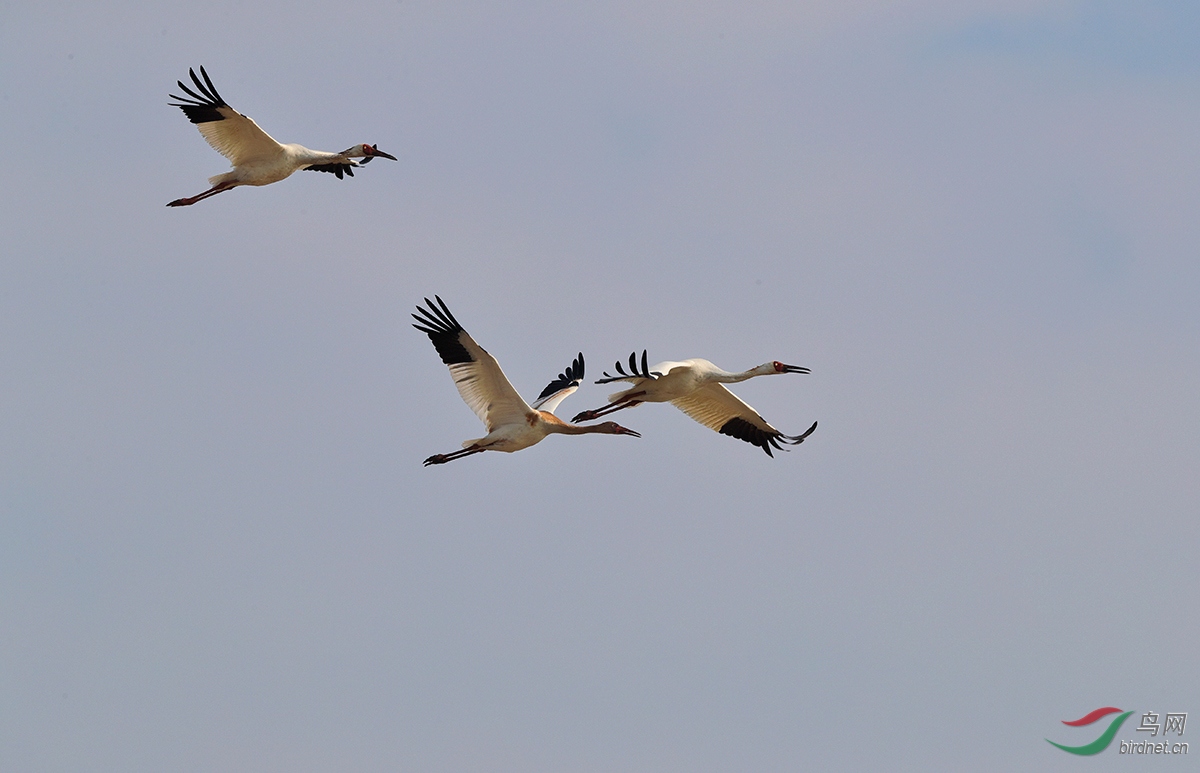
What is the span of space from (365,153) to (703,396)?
658 cm

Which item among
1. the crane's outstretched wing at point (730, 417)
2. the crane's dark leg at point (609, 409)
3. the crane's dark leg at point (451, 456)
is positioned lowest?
the crane's dark leg at point (451, 456)

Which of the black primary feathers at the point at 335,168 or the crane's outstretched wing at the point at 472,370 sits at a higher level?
the black primary feathers at the point at 335,168

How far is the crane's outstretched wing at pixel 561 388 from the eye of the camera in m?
28.7

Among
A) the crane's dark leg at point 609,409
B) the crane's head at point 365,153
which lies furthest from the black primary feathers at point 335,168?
the crane's dark leg at point 609,409

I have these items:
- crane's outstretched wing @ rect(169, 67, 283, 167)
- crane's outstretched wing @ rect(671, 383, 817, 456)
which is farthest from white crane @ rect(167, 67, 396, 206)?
crane's outstretched wing @ rect(671, 383, 817, 456)

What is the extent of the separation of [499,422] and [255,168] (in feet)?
19.5

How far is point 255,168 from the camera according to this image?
29328mm

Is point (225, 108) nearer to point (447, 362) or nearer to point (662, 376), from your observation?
point (447, 362)

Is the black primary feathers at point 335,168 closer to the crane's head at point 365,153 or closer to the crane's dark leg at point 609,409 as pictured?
the crane's head at point 365,153

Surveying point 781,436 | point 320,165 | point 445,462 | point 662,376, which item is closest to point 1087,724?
point 781,436

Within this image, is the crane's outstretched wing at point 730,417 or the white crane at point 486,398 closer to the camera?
Result: the white crane at point 486,398

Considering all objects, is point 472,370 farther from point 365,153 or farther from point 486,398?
point 365,153

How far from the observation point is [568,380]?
2977 cm

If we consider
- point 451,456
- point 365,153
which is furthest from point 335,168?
point 451,456
